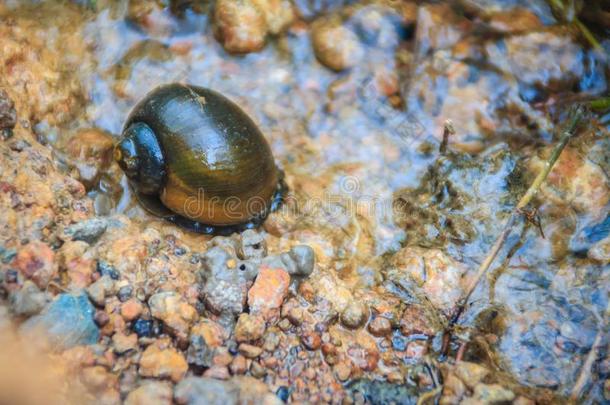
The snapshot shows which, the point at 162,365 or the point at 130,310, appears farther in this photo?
the point at 130,310

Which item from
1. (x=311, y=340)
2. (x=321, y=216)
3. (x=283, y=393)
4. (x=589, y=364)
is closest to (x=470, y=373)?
(x=589, y=364)

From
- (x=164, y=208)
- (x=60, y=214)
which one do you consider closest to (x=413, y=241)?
(x=164, y=208)

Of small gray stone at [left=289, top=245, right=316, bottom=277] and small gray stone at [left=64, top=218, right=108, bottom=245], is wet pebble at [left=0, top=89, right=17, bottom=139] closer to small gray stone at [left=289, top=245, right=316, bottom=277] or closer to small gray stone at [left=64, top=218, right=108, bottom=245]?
small gray stone at [left=64, top=218, right=108, bottom=245]

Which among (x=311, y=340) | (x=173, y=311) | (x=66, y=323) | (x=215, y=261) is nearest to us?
(x=66, y=323)

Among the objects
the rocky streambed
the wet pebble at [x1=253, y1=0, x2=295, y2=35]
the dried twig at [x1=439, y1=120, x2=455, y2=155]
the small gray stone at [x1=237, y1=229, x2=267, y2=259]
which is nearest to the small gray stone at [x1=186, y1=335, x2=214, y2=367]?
the rocky streambed

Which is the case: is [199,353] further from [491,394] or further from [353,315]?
[491,394]

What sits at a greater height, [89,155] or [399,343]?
[89,155]

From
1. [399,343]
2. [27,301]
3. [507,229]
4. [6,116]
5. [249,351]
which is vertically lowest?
[399,343]

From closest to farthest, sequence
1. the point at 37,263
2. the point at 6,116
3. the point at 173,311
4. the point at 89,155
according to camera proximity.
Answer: the point at 37,263 < the point at 173,311 < the point at 6,116 < the point at 89,155

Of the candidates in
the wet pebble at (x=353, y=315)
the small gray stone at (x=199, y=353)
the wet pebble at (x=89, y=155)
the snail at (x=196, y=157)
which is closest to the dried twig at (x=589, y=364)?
the wet pebble at (x=353, y=315)
